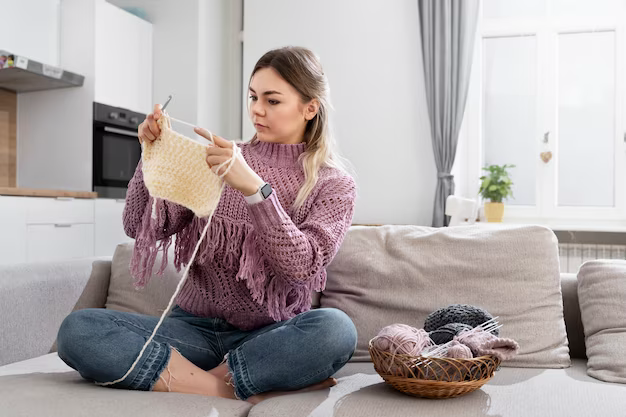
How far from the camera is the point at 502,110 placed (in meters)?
3.98

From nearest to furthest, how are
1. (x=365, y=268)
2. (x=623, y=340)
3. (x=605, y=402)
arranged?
(x=605, y=402) < (x=623, y=340) < (x=365, y=268)

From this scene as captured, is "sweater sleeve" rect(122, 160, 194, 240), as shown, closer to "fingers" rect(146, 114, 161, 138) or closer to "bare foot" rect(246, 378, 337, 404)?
"fingers" rect(146, 114, 161, 138)

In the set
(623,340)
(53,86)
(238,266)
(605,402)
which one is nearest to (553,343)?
(623,340)

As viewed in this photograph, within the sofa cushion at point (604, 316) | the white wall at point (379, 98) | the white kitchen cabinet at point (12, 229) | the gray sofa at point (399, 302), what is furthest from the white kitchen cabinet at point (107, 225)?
the sofa cushion at point (604, 316)

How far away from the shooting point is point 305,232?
142cm

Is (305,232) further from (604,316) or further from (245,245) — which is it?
(604,316)

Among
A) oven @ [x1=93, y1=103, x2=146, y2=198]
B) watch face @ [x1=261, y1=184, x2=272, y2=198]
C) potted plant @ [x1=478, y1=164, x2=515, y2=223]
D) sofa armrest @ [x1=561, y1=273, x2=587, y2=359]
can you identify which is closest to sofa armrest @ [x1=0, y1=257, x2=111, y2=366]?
watch face @ [x1=261, y1=184, x2=272, y2=198]

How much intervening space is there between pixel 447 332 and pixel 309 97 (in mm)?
705

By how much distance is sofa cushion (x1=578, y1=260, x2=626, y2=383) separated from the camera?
1442 millimetres

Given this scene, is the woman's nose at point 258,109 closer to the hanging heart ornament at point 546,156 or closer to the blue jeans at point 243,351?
the blue jeans at point 243,351

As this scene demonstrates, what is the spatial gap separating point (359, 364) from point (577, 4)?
3.13 metres

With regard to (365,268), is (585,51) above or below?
above

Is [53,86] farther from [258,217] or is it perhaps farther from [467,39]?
[258,217]

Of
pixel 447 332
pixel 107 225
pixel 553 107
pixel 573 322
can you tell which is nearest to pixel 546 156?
pixel 553 107
